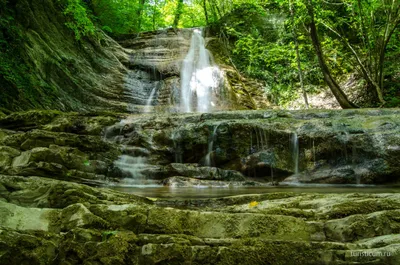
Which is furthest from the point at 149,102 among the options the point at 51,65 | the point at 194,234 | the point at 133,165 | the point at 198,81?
the point at 194,234

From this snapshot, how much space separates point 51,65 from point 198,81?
6374 mm

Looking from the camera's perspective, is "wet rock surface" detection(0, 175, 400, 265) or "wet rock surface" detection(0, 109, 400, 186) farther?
"wet rock surface" detection(0, 109, 400, 186)

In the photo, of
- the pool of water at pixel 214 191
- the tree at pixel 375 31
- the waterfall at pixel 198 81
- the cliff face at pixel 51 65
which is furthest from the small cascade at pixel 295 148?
the cliff face at pixel 51 65

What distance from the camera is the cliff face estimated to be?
8.55 m

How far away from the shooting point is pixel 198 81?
14.4 m

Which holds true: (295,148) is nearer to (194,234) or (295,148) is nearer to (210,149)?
(210,149)

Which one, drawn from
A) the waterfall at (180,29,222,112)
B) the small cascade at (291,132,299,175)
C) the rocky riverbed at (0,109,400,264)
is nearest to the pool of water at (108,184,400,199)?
the rocky riverbed at (0,109,400,264)

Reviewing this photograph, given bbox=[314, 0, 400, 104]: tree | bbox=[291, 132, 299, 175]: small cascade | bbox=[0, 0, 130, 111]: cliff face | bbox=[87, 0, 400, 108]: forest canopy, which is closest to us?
bbox=[291, 132, 299, 175]: small cascade

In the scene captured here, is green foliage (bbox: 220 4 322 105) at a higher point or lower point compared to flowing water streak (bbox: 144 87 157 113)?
higher

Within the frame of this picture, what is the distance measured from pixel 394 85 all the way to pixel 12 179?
44.7 feet

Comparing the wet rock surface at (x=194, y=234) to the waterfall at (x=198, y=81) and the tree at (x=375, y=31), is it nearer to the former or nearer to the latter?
the tree at (x=375, y=31)

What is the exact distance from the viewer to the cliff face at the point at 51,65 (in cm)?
855

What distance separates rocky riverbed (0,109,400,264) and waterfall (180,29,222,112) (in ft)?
15.9

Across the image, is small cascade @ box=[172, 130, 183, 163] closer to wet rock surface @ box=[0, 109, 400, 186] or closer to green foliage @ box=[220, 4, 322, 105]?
wet rock surface @ box=[0, 109, 400, 186]
